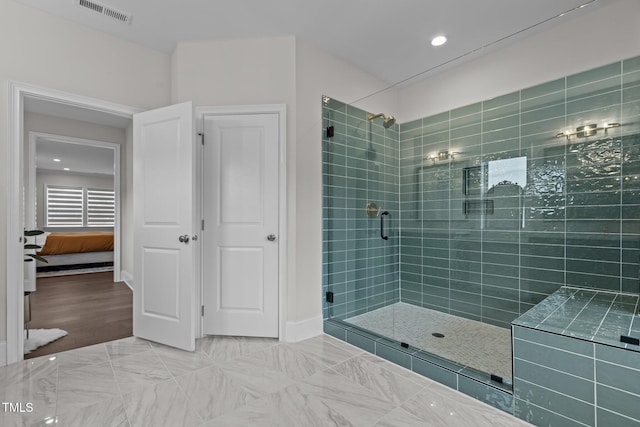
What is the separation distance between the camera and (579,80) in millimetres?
2357

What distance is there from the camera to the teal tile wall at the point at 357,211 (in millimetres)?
2943

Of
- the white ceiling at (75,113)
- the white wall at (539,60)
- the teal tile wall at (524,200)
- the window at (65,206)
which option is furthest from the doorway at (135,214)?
the window at (65,206)

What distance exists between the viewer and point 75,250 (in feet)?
20.5

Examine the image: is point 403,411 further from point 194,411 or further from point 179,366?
point 179,366

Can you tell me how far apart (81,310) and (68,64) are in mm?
2585

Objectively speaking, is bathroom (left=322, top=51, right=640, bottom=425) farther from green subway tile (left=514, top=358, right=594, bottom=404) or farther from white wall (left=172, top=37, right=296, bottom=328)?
white wall (left=172, top=37, right=296, bottom=328)

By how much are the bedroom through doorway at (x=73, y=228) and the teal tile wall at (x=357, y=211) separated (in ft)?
6.82

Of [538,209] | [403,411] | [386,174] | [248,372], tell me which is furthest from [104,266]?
[538,209]

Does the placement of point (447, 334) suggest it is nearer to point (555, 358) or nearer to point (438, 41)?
point (555, 358)

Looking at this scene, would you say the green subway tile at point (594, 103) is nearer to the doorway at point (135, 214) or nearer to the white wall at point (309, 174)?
the white wall at point (309, 174)

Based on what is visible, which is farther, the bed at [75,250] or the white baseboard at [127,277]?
the bed at [75,250]

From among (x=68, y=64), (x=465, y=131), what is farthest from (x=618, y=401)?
(x=68, y=64)

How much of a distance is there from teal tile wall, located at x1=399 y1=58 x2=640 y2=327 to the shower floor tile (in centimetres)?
17

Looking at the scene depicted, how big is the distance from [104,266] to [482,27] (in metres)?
7.58
